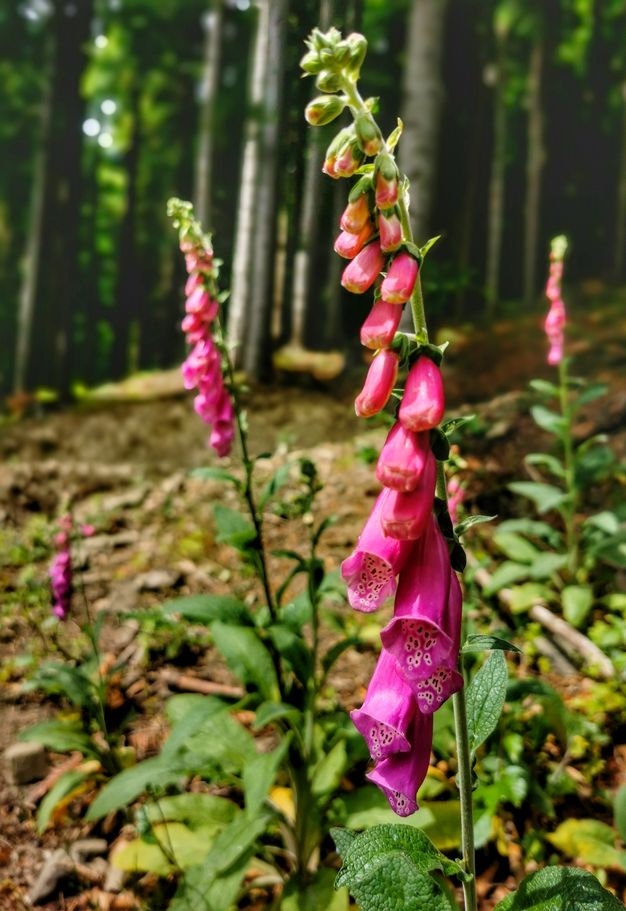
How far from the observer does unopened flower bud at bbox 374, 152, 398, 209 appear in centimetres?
101

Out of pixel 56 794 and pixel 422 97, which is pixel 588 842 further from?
pixel 422 97

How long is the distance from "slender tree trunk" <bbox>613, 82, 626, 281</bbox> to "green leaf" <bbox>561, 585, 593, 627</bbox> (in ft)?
13.5

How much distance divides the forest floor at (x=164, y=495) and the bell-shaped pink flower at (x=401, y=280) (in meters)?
1.78

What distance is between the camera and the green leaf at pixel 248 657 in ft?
7.00

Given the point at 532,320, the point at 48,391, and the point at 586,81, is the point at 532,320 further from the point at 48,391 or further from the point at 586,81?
the point at 48,391

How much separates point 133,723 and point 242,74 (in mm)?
6145

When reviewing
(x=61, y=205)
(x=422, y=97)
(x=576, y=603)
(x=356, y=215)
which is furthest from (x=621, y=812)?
(x=61, y=205)

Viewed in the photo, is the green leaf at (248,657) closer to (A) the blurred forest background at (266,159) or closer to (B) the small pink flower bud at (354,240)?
(B) the small pink flower bud at (354,240)

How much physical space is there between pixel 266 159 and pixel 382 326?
536 centimetres

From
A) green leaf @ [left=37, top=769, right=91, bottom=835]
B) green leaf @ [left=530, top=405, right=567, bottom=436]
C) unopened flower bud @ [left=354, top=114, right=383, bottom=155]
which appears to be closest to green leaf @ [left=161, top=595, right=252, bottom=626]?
green leaf @ [left=37, top=769, right=91, bottom=835]

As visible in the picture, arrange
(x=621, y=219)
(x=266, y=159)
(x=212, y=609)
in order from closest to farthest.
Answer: (x=212, y=609)
(x=266, y=159)
(x=621, y=219)

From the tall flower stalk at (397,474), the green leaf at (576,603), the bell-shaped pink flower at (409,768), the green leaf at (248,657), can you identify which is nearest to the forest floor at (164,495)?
the green leaf at (576,603)

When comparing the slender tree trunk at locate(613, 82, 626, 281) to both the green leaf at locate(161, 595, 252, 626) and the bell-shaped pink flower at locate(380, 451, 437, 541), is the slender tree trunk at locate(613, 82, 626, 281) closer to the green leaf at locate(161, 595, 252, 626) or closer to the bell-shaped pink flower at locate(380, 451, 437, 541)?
the green leaf at locate(161, 595, 252, 626)

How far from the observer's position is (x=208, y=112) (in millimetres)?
7258
